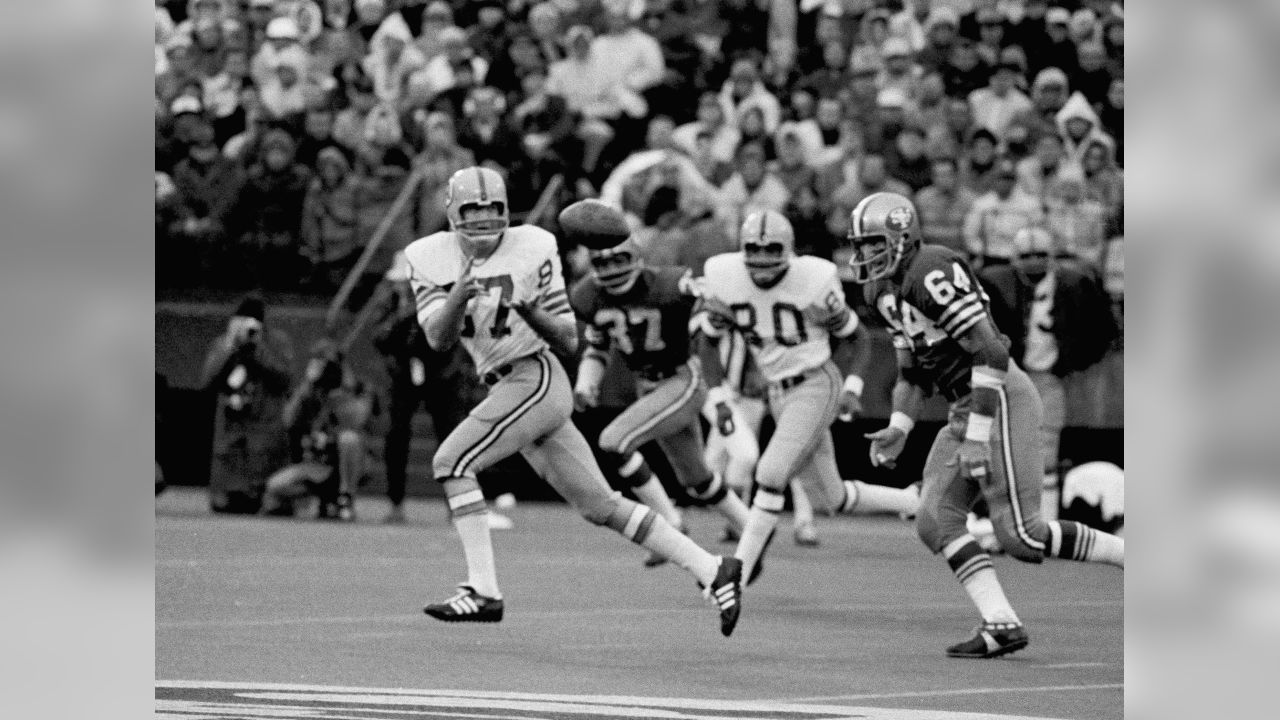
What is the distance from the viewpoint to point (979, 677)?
25.8ft

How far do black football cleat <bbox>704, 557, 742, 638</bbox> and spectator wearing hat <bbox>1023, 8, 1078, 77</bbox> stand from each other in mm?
8887

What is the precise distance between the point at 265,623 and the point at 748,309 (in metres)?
2.93

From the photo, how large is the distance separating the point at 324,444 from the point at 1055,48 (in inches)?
259

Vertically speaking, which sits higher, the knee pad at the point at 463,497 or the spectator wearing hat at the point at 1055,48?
the spectator wearing hat at the point at 1055,48

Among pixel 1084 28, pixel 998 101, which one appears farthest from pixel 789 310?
pixel 1084 28

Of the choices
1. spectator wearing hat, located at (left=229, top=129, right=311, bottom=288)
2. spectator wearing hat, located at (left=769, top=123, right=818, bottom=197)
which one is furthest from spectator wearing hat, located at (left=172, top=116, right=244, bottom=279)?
spectator wearing hat, located at (left=769, top=123, right=818, bottom=197)

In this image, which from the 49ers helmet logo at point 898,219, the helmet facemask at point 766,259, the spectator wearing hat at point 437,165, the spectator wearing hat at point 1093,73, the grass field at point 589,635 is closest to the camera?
the grass field at point 589,635

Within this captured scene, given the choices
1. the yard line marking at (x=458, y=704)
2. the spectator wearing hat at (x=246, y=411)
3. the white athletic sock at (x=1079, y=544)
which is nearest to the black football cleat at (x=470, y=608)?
the yard line marking at (x=458, y=704)

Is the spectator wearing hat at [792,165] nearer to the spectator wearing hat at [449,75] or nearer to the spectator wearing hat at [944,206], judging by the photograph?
the spectator wearing hat at [944,206]

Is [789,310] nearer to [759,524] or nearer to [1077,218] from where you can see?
[759,524]

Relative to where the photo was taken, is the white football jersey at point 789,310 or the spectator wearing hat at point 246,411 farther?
the spectator wearing hat at point 246,411

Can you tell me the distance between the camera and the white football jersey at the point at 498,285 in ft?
28.2

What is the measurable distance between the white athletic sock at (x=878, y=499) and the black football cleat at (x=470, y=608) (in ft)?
9.04
